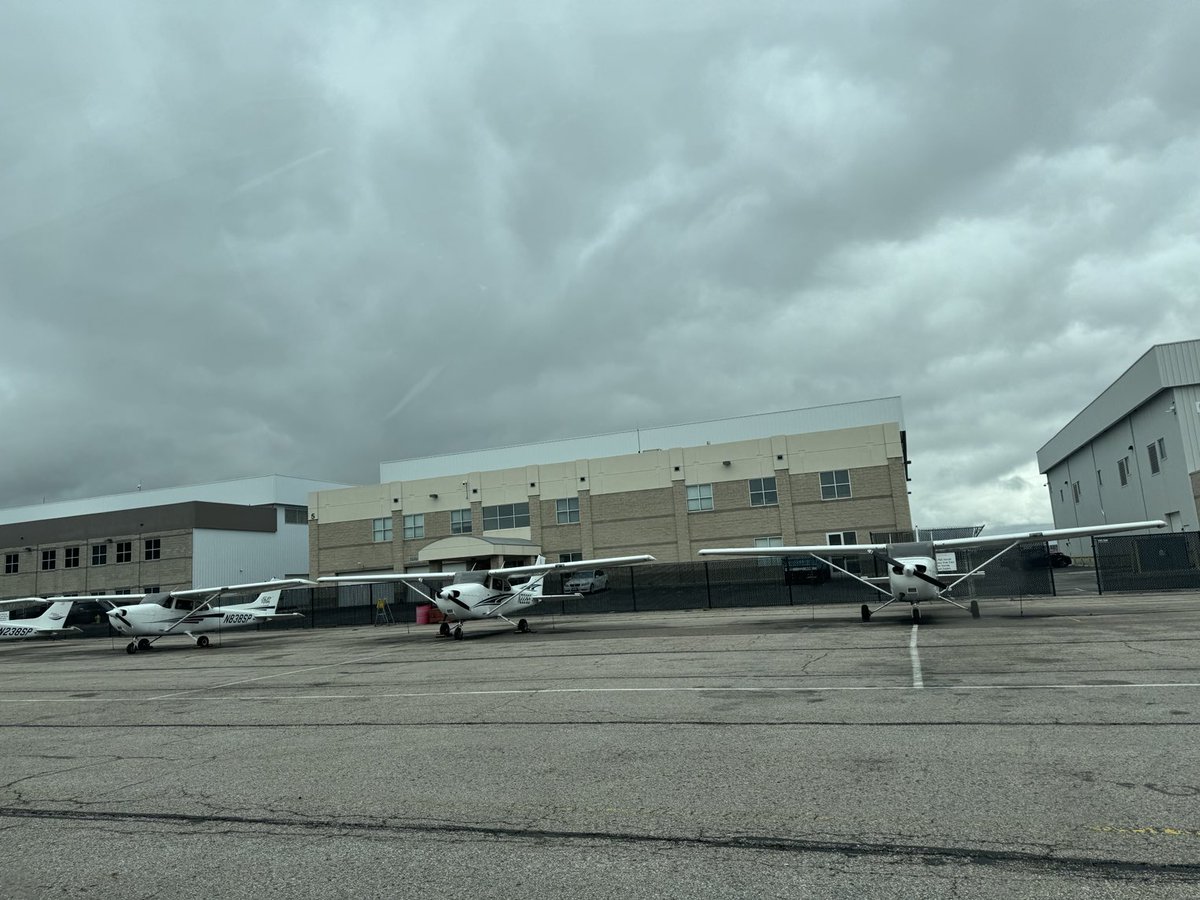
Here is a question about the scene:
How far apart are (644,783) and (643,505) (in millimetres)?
46429

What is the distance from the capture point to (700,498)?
2048 inches

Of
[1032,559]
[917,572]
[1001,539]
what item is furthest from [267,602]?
[1032,559]

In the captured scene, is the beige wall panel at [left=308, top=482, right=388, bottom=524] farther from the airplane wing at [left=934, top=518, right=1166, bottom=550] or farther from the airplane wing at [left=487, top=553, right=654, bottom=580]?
the airplane wing at [left=934, top=518, right=1166, bottom=550]

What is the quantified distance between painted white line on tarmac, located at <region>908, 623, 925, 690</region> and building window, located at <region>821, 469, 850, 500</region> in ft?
98.3

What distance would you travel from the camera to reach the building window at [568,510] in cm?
5484

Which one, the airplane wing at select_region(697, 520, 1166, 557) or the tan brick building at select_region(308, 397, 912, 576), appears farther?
the tan brick building at select_region(308, 397, 912, 576)

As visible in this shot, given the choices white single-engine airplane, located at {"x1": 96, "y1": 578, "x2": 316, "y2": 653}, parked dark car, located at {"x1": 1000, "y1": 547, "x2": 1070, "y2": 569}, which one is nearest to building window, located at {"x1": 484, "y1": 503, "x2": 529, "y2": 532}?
white single-engine airplane, located at {"x1": 96, "y1": 578, "x2": 316, "y2": 653}

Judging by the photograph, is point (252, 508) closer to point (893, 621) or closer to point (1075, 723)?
point (893, 621)

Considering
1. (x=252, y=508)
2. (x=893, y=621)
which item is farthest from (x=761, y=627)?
(x=252, y=508)

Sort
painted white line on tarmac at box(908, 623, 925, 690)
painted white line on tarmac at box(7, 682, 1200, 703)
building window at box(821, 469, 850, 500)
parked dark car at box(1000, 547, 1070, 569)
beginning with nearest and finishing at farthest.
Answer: painted white line on tarmac at box(7, 682, 1200, 703) → painted white line on tarmac at box(908, 623, 925, 690) → parked dark car at box(1000, 547, 1070, 569) → building window at box(821, 469, 850, 500)

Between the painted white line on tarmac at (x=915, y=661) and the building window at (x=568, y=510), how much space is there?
117 feet

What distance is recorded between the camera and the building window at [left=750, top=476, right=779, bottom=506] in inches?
1996

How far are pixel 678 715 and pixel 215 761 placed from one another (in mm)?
5029

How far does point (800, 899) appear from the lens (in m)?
4.28
